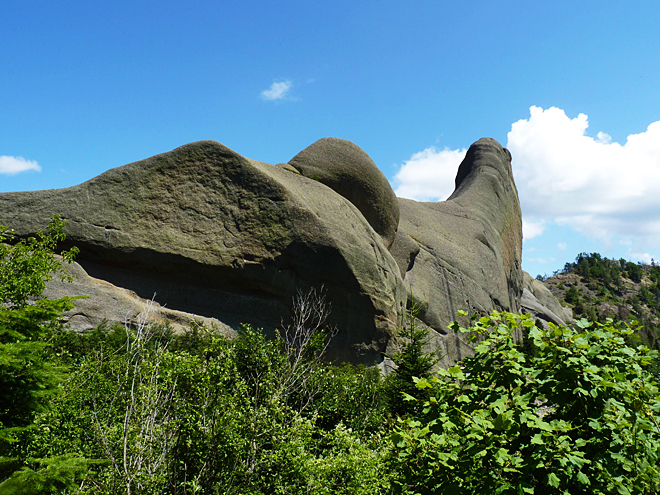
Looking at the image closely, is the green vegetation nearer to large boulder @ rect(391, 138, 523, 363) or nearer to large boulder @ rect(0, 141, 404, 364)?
large boulder @ rect(0, 141, 404, 364)

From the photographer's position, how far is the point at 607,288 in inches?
3907

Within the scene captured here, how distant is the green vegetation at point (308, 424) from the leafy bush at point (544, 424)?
1 cm

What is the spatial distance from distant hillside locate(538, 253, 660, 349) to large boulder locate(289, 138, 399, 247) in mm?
70689

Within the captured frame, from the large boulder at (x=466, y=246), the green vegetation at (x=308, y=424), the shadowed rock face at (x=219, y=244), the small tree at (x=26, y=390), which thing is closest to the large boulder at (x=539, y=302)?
the large boulder at (x=466, y=246)

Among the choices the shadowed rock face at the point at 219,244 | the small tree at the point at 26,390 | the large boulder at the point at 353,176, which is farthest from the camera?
the large boulder at the point at 353,176

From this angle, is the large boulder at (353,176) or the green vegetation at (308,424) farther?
the large boulder at (353,176)

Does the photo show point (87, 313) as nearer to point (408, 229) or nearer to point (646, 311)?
point (408, 229)

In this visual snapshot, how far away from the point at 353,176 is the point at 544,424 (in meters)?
15.5

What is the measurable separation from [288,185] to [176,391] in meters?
10.4

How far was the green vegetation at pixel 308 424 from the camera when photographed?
301 centimetres

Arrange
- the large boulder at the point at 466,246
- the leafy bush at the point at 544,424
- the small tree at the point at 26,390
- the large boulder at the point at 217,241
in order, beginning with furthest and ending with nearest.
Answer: the large boulder at the point at 466,246 → the large boulder at the point at 217,241 → the small tree at the point at 26,390 → the leafy bush at the point at 544,424

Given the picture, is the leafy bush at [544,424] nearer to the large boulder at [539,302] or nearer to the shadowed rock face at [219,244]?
the shadowed rock face at [219,244]

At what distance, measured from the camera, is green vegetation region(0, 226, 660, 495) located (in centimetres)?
301

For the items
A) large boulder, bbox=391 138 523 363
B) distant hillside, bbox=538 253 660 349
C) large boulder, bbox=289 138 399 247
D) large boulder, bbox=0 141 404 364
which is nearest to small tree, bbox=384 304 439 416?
large boulder, bbox=0 141 404 364
